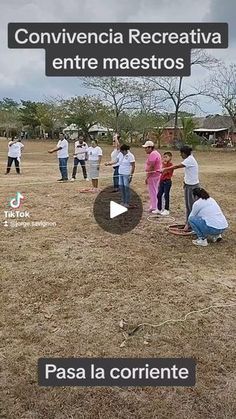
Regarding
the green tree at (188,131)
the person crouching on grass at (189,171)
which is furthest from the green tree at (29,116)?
the person crouching on grass at (189,171)

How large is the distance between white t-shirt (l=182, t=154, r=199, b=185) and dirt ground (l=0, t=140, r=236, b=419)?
0.79m

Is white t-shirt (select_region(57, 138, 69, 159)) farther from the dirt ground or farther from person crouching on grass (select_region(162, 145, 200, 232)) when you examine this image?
person crouching on grass (select_region(162, 145, 200, 232))

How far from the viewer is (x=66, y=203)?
7.56 m

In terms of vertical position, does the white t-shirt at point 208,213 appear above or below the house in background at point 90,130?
below

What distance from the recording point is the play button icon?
5.97m

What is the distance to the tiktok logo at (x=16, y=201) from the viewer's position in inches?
289

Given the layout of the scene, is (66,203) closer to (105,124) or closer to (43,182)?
(43,182)

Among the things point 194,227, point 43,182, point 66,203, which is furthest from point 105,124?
point 194,227

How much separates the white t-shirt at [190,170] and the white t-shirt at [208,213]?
0.45 m

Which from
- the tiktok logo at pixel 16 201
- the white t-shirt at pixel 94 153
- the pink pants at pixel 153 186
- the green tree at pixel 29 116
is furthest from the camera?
the green tree at pixel 29 116

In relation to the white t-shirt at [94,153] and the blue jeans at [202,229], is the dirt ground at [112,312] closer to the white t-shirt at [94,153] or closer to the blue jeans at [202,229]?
the blue jeans at [202,229]

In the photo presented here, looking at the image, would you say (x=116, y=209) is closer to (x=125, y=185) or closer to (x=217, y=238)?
(x=125, y=185)

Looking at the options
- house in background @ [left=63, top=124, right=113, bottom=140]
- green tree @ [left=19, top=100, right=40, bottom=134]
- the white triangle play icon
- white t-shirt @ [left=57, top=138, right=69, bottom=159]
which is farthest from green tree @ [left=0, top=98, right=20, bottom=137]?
the white triangle play icon

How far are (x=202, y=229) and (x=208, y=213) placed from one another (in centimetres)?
22
